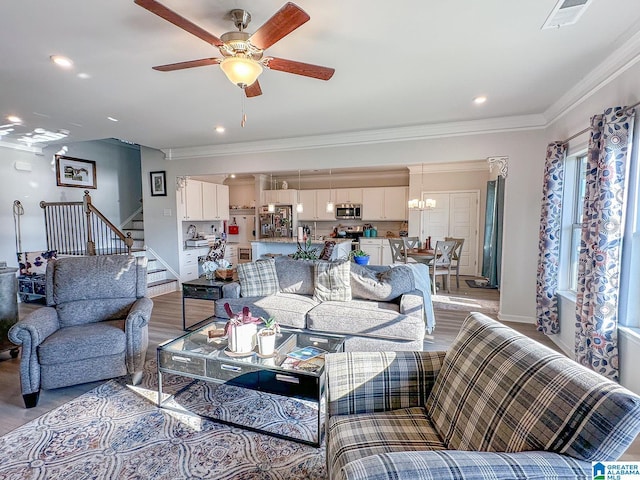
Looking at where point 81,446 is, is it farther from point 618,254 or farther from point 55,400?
point 618,254

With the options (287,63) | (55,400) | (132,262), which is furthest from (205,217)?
(287,63)

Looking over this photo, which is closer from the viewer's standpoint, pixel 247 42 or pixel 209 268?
pixel 247 42

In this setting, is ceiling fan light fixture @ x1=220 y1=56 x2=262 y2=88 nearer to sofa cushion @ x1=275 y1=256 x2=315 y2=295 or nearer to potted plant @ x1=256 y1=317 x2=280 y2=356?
potted plant @ x1=256 y1=317 x2=280 y2=356

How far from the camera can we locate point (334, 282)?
10.9 ft

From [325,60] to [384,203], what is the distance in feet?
17.9

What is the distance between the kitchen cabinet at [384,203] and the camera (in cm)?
762

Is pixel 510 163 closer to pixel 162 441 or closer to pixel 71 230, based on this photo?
pixel 162 441

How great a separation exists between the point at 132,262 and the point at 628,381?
4162 mm

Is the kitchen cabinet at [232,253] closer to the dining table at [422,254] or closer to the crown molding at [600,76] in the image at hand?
the dining table at [422,254]

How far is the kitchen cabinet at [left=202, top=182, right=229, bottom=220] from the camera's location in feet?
21.7

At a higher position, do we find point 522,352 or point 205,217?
point 205,217

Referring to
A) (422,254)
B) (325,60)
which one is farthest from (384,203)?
(325,60)

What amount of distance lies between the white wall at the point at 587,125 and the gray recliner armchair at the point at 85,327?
3.69 metres

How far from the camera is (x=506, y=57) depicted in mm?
2498
